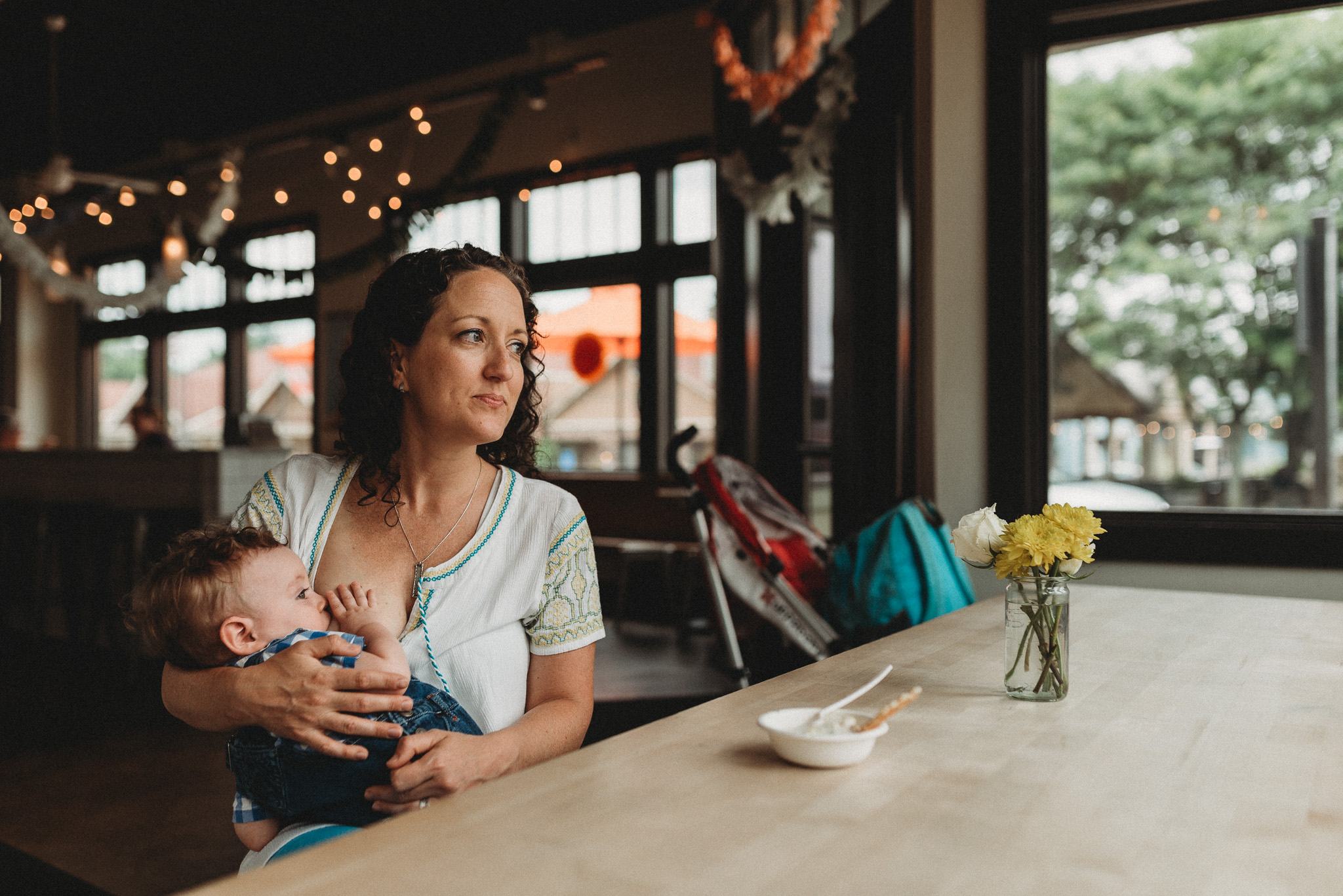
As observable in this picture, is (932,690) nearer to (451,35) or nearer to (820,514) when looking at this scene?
(820,514)

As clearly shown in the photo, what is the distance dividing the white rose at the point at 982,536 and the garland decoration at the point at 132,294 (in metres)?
5.99

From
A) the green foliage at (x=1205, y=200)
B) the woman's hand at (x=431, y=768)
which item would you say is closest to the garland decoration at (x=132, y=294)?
the green foliage at (x=1205, y=200)

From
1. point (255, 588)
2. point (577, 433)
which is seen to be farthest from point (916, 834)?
point (577, 433)

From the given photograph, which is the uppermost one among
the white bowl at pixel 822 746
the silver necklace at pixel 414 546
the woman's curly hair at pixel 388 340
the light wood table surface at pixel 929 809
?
the woman's curly hair at pixel 388 340

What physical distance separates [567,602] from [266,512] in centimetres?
50

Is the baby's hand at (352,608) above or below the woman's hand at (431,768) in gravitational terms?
above

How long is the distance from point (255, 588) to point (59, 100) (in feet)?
30.2

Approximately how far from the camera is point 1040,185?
3725mm

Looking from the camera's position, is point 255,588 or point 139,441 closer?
point 255,588

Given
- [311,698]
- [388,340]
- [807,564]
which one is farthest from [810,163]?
[311,698]

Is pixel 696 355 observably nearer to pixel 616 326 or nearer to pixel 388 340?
pixel 616 326

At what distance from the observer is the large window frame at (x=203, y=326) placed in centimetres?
1005

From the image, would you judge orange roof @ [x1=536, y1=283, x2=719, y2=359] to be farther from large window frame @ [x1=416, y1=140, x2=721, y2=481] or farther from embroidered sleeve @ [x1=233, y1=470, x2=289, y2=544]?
embroidered sleeve @ [x1=233, y1=470, x2=289, y2=544]

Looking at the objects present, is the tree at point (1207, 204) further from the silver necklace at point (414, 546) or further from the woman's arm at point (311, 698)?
the woman's arm at point (311, 698)
